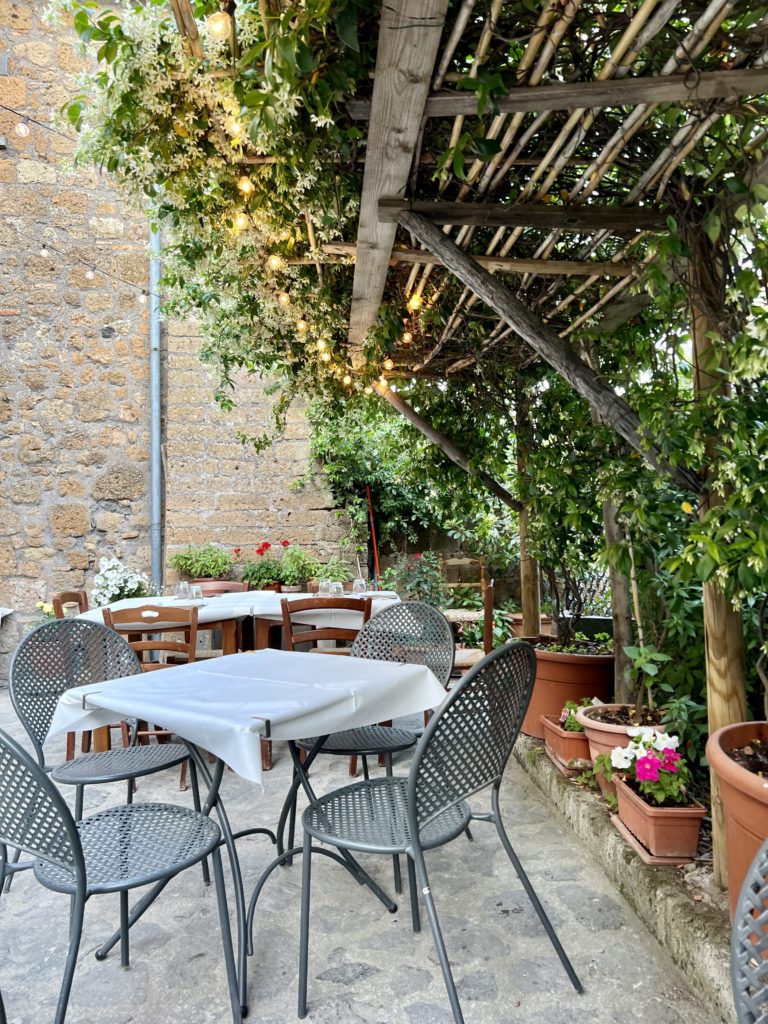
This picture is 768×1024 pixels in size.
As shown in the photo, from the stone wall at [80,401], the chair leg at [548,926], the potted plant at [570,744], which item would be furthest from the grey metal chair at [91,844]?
the stone wall at [80,401]

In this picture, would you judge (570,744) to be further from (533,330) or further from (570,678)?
(533,330)

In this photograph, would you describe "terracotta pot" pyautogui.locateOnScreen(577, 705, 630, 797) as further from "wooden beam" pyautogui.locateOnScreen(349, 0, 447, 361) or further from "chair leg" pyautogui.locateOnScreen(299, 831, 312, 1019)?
"wooden beam" pyautogui.locateOnScreen(349, 0, 447, 361)

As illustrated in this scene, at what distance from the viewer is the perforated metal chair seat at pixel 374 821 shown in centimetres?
165

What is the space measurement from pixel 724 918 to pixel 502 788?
1.46 metres

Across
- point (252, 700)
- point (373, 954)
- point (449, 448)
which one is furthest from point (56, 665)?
point (449, 448)

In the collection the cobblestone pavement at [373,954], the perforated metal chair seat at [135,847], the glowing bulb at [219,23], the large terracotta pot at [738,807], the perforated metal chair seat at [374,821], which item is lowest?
the cobblestone pavement at [373,954]

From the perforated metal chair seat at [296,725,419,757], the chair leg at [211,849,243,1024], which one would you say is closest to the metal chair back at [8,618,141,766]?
the perforated metal chair seat at [296,725,419,757]

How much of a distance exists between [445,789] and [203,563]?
4675 mm

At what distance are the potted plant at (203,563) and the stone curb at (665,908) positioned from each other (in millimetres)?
3959

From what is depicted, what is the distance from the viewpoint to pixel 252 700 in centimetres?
186

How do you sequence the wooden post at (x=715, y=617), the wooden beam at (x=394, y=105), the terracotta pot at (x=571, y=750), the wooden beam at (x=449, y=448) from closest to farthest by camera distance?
1. the wooden beam at (x=394, y=105)
2. the wooden post at (x=715, y=617)
3. the terracotta pot at (x=571, y=750)
4. the wooden beam at (x=449, y=448)

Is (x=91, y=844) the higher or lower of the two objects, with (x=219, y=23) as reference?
lower

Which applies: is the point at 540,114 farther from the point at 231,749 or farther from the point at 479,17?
the point at 231,749

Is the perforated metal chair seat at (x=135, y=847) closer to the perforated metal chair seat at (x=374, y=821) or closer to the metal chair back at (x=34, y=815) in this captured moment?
the metal chair back at (x=34, y=815)
